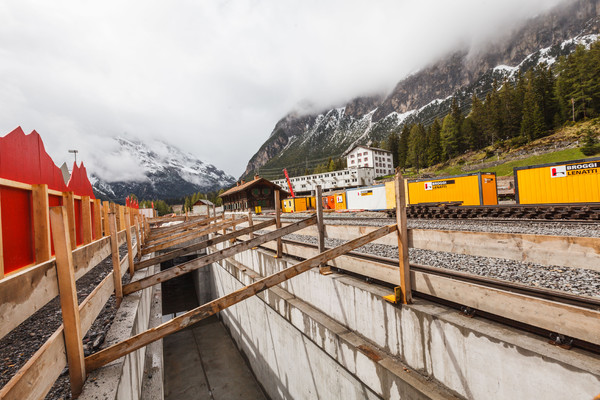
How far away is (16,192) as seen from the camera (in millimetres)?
2416

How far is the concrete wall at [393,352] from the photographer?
2.53 meters

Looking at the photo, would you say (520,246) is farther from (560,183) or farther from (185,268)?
(560,183)

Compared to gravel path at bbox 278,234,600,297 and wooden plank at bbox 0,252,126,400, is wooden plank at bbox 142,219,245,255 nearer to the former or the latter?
wooden plank at bbox 0,252,126,400

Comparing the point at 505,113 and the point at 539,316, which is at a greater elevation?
the point at 505,113

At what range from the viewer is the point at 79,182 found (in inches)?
207

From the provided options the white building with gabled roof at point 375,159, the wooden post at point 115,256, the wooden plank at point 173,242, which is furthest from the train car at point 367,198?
the white building with gabled roof at point 375,159

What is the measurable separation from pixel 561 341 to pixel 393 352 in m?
1.96

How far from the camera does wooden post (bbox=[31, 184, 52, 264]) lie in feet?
8.54

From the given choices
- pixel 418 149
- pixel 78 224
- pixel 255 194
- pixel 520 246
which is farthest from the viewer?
pixel 418 149

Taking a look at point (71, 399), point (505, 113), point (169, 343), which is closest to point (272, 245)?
point (71, 399)

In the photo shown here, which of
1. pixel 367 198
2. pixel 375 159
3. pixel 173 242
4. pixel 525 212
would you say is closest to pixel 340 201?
pixel 367 198

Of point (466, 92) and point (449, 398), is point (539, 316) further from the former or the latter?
point (466, 92)

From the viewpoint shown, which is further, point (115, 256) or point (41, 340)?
A: point (115, 256)

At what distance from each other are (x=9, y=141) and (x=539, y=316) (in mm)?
5234
